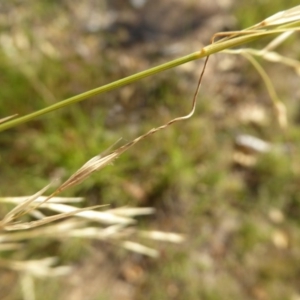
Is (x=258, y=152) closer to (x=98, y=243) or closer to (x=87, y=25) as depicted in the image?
(x=98, y=243)

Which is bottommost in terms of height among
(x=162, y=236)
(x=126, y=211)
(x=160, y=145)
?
(x=162, y=236)

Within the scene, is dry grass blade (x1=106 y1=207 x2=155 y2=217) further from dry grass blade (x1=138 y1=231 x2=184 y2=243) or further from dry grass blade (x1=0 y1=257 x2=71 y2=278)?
dry grass blade (x1=0 y1=257 x2=71 y2=278)

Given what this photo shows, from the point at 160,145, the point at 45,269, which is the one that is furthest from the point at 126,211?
the point at 160,145

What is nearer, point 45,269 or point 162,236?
point 45,269

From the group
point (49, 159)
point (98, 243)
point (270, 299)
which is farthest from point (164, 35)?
point (270, 299)

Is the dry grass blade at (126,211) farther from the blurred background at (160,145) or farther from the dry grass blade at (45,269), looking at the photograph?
the dry grass blade at (45,269)

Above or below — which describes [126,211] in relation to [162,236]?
above

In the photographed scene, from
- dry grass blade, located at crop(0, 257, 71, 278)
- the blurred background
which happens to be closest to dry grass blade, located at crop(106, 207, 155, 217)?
the blurred background

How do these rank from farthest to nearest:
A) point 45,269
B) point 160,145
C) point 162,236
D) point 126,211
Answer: point 160,145 < point 162,236 < point 45,269 < point 126,211

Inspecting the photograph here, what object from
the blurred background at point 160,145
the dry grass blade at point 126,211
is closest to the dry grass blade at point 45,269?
the blurred background at point 160,145

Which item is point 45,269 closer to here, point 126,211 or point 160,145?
point 126,211
